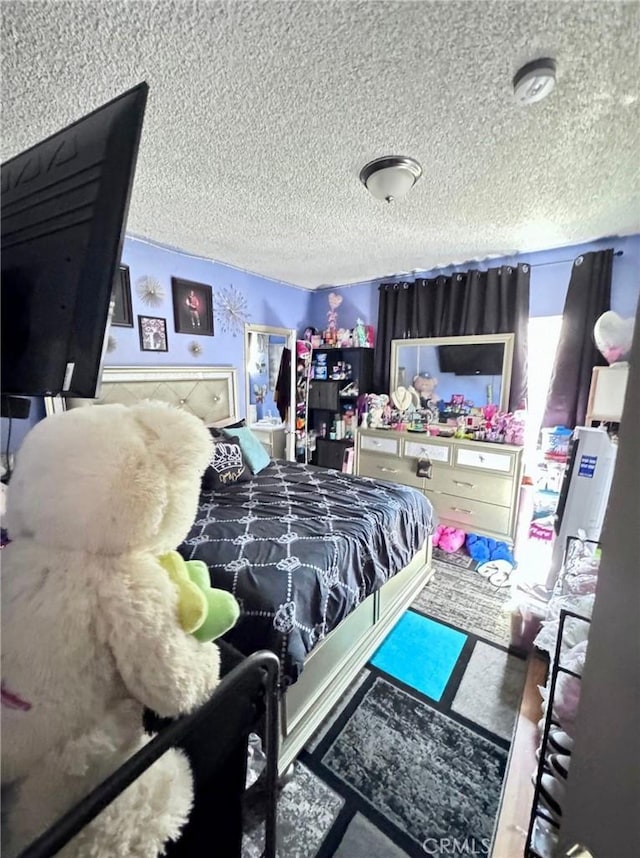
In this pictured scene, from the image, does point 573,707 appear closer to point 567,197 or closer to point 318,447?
point 567,197

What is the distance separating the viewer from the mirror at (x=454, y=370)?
3.02m

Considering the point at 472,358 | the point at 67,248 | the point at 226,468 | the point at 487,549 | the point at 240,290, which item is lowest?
the point at 487,549

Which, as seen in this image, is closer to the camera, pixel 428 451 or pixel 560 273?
pixel 560 273

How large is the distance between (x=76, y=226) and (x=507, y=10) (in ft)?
3.98

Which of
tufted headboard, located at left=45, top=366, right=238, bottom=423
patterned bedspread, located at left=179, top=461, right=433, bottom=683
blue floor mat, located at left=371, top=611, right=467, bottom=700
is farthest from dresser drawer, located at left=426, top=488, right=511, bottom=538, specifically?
tufted headboard, located at left=45, top=366, right=238, bottom=423

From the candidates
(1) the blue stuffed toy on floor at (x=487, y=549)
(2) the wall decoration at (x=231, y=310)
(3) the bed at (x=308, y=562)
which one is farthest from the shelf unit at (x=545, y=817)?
(2) the wall decoration at (x=231, y=310)

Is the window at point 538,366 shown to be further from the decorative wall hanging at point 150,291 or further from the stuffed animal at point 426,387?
the decorative wall hanging at point 150,291

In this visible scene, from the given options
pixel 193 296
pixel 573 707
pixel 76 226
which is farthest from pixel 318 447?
pixel 76 226

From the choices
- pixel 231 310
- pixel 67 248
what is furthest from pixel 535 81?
pixel 231 310

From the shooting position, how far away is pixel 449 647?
1.88m

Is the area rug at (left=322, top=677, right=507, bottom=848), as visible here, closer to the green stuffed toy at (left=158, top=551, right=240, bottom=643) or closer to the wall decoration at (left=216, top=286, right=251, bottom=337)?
the green stuffed toy at (left=158, top=551, right=240, bottom=643)

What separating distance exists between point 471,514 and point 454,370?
135 cm

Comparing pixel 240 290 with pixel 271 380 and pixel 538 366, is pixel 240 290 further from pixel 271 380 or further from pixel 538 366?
pixel 538 366

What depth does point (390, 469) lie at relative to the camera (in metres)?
3.38
